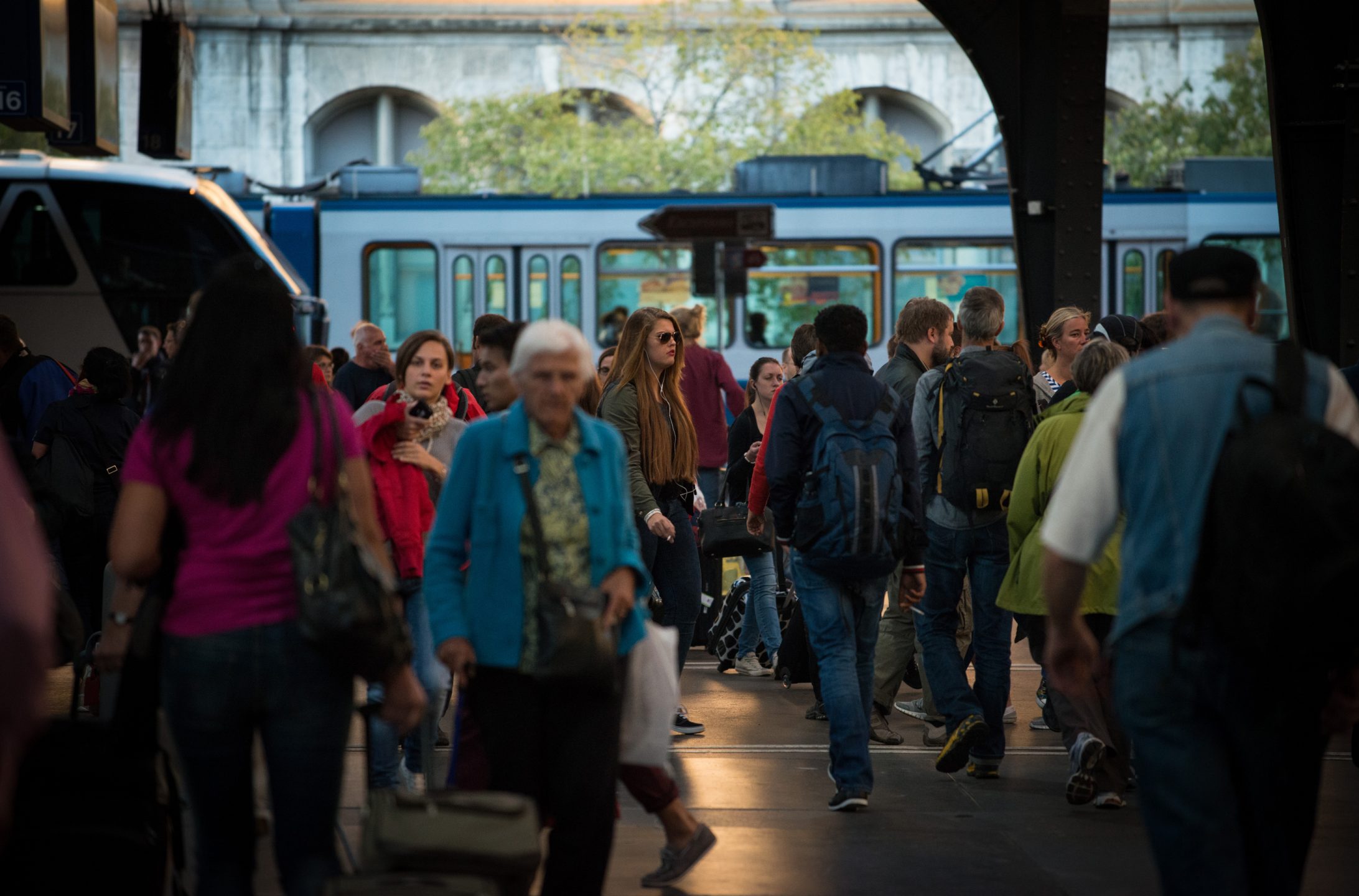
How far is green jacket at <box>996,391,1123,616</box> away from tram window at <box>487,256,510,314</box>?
51.0 feet

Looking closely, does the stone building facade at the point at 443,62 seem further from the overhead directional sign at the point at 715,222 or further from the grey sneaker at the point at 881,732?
the grey sneaker at the point at 881,732

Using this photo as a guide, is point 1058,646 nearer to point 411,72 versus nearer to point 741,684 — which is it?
point 741,684

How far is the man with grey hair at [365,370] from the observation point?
10461mm

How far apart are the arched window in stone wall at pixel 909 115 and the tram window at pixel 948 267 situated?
32.1 metres

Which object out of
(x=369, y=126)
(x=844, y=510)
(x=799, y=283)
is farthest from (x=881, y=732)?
(x=369, y=126)

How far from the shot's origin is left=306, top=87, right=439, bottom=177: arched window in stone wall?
2039 inches

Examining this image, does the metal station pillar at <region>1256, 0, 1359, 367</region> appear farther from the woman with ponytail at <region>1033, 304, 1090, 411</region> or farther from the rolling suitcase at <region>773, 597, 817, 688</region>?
the rolling suitcase at <region>773, 597, 817, 688</region>

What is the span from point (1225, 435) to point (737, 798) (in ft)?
11.4

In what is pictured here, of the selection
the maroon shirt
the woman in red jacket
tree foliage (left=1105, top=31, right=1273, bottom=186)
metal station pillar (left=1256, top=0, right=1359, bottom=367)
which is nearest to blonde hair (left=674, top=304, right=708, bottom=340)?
the maroon shirt

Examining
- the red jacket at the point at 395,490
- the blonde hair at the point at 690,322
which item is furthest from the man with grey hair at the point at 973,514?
the blonde hair at the point at 690,322

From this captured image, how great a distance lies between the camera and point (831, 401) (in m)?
6.07

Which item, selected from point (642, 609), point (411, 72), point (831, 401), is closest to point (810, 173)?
point (831, 401)

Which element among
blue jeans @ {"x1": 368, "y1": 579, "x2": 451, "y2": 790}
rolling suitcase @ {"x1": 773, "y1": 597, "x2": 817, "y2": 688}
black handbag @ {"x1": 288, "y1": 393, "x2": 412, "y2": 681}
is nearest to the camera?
black handbag @ {"x1": 288, "y1": 393, "x2": 412, "y2": 681}

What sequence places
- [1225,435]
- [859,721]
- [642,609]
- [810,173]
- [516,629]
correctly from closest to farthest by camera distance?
1. [1225,435]
2. [516,629]
3. [642,609]
4. [859,721]
5. [810,173]
